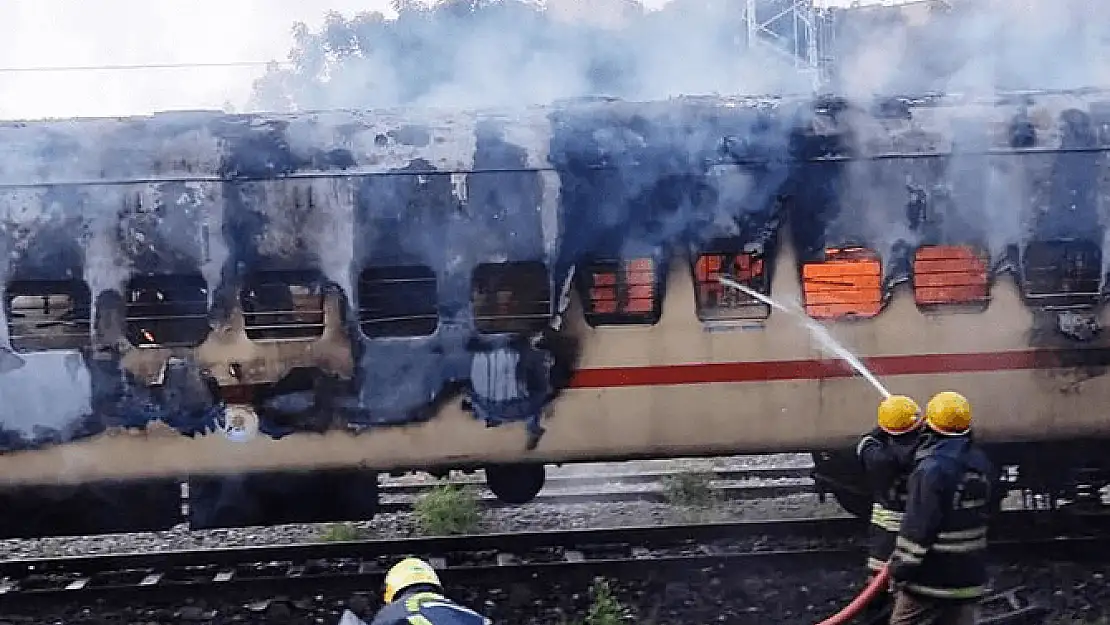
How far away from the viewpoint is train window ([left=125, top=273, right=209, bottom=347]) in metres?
6.91

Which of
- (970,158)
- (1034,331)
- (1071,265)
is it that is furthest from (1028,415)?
(970,158)

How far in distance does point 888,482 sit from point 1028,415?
257 cm

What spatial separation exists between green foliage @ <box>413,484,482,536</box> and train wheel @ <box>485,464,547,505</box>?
1.01 m

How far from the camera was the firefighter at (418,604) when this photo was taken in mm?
3396

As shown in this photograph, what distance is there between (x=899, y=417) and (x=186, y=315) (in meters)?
4.12

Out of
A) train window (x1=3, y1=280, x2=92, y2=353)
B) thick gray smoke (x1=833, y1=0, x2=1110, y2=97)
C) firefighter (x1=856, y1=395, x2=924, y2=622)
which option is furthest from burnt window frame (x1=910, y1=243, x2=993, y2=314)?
thick gray smoke (x1=833, y1=0, x2=1110, y2=97)

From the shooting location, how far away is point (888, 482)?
17.4 ft

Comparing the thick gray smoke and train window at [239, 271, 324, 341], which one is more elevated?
the thick gray smoke

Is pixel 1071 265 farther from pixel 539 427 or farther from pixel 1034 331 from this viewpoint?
pixel 539 427

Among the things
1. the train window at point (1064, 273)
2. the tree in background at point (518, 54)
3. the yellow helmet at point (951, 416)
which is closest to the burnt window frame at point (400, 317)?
the yellow helmet at point (951, 416)

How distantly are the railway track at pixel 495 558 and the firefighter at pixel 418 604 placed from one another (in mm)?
4089

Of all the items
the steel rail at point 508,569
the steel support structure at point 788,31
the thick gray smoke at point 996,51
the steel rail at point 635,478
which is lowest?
the steel rail at point 508,569

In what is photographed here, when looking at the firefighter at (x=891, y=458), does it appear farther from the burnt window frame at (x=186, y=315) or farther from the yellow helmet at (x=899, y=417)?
the burnt window frame at (x=186, y=315)

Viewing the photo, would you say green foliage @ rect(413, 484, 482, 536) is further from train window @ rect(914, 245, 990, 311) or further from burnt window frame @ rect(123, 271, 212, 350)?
train window @ rect(914, 245, 990, 311)
